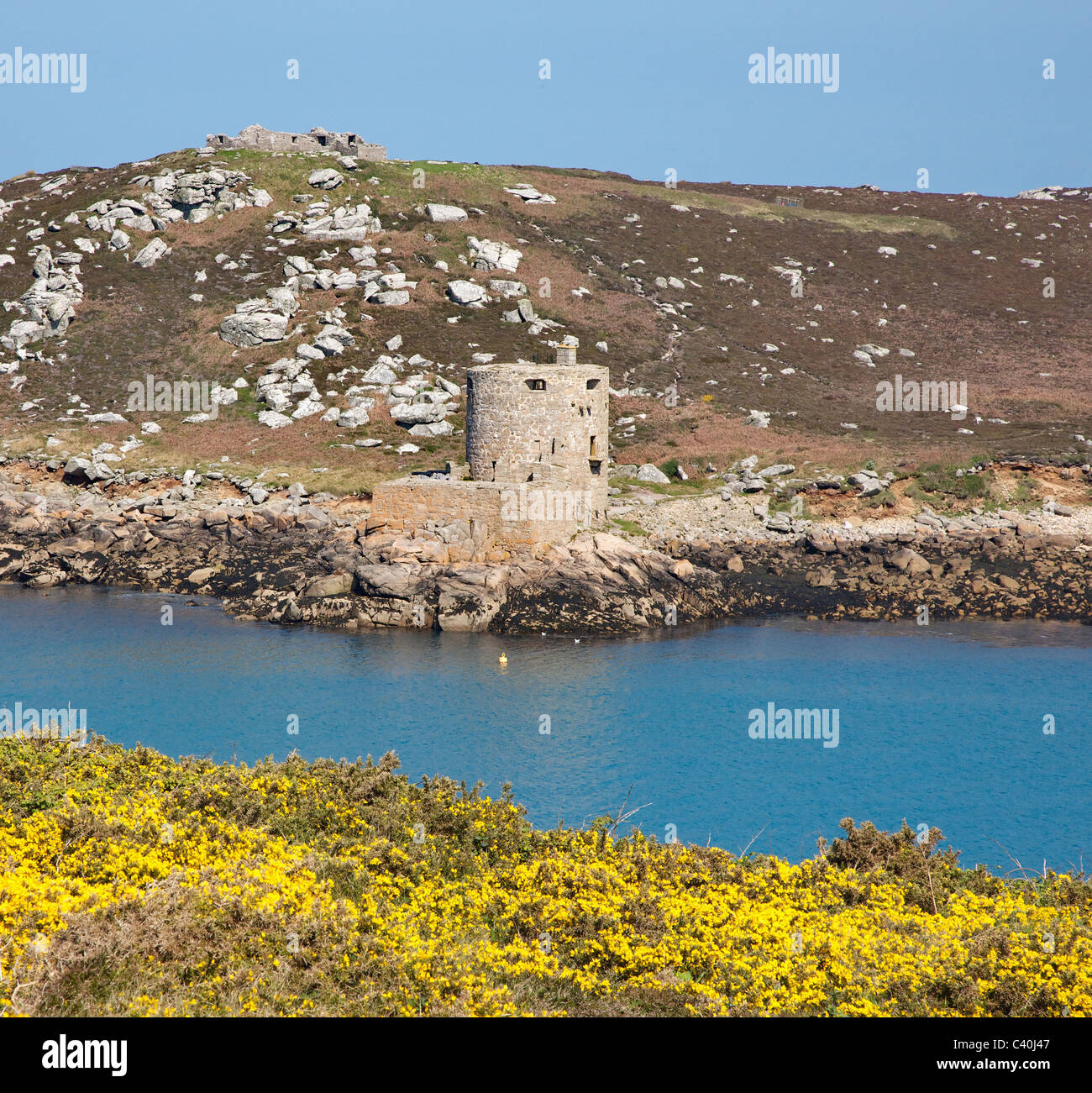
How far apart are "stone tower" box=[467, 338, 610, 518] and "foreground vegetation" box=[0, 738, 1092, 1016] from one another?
25.4 m

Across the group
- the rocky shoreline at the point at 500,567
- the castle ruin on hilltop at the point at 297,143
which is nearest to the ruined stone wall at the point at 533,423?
the rocky shoreline at the point at 500,567

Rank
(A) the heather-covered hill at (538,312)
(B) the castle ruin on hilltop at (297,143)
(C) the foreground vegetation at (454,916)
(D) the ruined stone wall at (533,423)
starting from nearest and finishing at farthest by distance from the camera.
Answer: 1. (C) the foreground vegetation at (454,916)
2. (D) the ruined stone wall at (533,423)
3. (A) the heather-covered hill at (538,312)
4. (B) the castle ruin on hilltop at (297,143)

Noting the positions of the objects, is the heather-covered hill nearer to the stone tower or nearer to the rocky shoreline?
the rocky shoreline

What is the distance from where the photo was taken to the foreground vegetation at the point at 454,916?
10719 mm

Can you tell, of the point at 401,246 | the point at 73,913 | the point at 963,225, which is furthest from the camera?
the point at 963,225

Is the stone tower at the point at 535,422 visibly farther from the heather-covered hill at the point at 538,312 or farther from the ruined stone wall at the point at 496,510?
the heather-covered hill at the point at 538,312

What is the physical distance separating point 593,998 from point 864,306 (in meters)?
75.0

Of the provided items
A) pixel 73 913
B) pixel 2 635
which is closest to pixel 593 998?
pixel 73 913

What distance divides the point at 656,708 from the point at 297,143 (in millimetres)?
67506

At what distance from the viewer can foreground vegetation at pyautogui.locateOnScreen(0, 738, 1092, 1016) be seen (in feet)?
35.2

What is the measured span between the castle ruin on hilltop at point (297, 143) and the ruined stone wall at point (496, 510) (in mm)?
51993

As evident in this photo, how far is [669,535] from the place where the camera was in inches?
1843

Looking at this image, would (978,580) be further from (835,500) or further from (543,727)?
(543,727)
